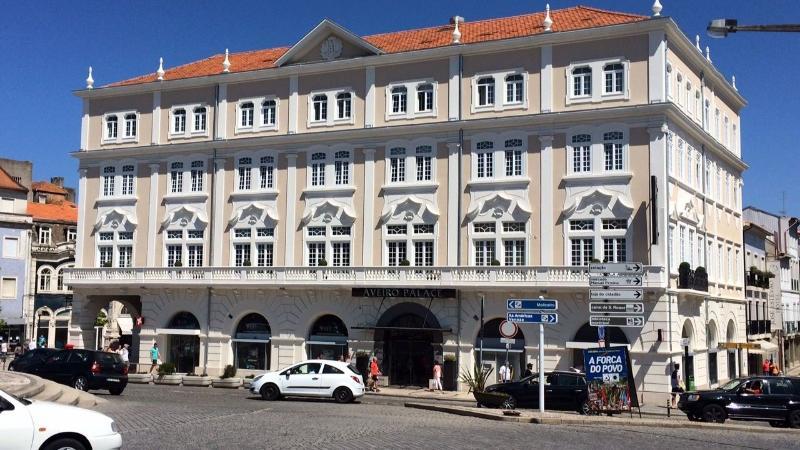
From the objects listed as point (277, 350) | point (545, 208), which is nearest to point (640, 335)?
point (545, 208)

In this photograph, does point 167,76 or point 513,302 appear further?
point 167,76

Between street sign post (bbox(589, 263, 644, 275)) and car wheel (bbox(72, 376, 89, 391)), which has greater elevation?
street sign post (bbox(589, 263, 644, 275))

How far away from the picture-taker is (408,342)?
Answer: 43750 mm

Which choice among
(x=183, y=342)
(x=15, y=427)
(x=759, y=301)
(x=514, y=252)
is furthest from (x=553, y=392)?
(x=759, y=301)

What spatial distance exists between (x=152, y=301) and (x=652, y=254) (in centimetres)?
2574

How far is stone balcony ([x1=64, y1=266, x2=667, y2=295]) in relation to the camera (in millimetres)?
40094

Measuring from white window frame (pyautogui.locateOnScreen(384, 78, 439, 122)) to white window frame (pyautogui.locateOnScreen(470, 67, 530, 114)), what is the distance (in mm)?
1890

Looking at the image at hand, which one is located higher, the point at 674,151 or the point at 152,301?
the point at 674,151

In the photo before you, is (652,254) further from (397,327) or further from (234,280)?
(234,280)

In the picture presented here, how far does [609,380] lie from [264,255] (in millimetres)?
24870

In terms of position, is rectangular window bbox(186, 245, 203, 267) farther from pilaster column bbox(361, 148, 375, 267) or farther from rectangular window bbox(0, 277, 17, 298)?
rectangular window bbox(0, 277, 17, 298)

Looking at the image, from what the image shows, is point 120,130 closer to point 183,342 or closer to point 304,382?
point 183,342

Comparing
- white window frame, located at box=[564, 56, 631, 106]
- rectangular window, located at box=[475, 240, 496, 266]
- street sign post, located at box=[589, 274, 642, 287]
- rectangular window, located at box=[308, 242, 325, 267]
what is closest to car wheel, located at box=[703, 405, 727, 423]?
street sign post, located at box=[589, 274, 642, 287]

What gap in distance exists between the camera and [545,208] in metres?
41.4
